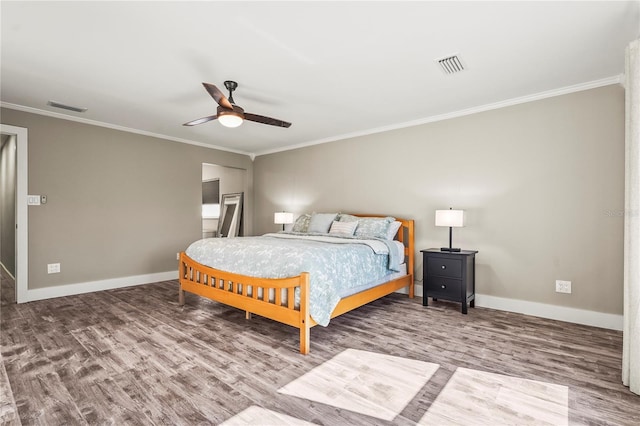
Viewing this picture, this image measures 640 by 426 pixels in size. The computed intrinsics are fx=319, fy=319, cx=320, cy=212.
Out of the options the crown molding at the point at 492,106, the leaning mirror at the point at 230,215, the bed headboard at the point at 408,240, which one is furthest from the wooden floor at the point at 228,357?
the leaning mirror at the point at 230,215

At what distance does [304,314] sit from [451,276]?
1.97 m

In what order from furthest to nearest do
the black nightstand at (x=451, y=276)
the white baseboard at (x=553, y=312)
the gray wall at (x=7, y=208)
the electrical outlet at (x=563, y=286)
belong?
the gray wall at (x=7, y=208), the black nightstand at (x=451, y=276), the electrical outlet at (x=563, y=286), the white baseboard at (x=553, y=312)

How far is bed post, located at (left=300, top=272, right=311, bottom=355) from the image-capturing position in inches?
102

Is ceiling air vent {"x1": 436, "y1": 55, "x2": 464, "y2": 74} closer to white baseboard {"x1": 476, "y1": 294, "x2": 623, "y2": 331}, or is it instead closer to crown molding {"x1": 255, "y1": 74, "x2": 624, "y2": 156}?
crown molding {"x1": 255, "y1": 74, "x2": 624, "y2": 156}

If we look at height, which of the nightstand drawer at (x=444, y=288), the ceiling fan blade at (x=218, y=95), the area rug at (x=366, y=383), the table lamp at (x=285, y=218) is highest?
the ceiling fan blade at (x=218, y=95)

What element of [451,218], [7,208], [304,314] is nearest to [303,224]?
[451,218]

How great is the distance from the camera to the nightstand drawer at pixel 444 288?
3650mm

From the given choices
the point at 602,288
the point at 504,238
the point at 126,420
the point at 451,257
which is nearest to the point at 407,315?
the point at 451,257

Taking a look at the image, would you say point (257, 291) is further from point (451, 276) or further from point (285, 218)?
point (285, 218)

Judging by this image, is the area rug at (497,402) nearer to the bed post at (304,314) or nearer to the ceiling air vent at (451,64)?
the bed post at (304,314)

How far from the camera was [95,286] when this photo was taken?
4621 millimetres

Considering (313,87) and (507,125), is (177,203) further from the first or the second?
(507,125)

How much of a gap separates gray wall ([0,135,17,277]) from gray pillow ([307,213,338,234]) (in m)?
4.57

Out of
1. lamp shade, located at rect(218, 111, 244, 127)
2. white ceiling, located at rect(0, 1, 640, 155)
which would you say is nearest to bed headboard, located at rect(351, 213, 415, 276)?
white ceiling, located at rect(0, 1, 640, 155)
